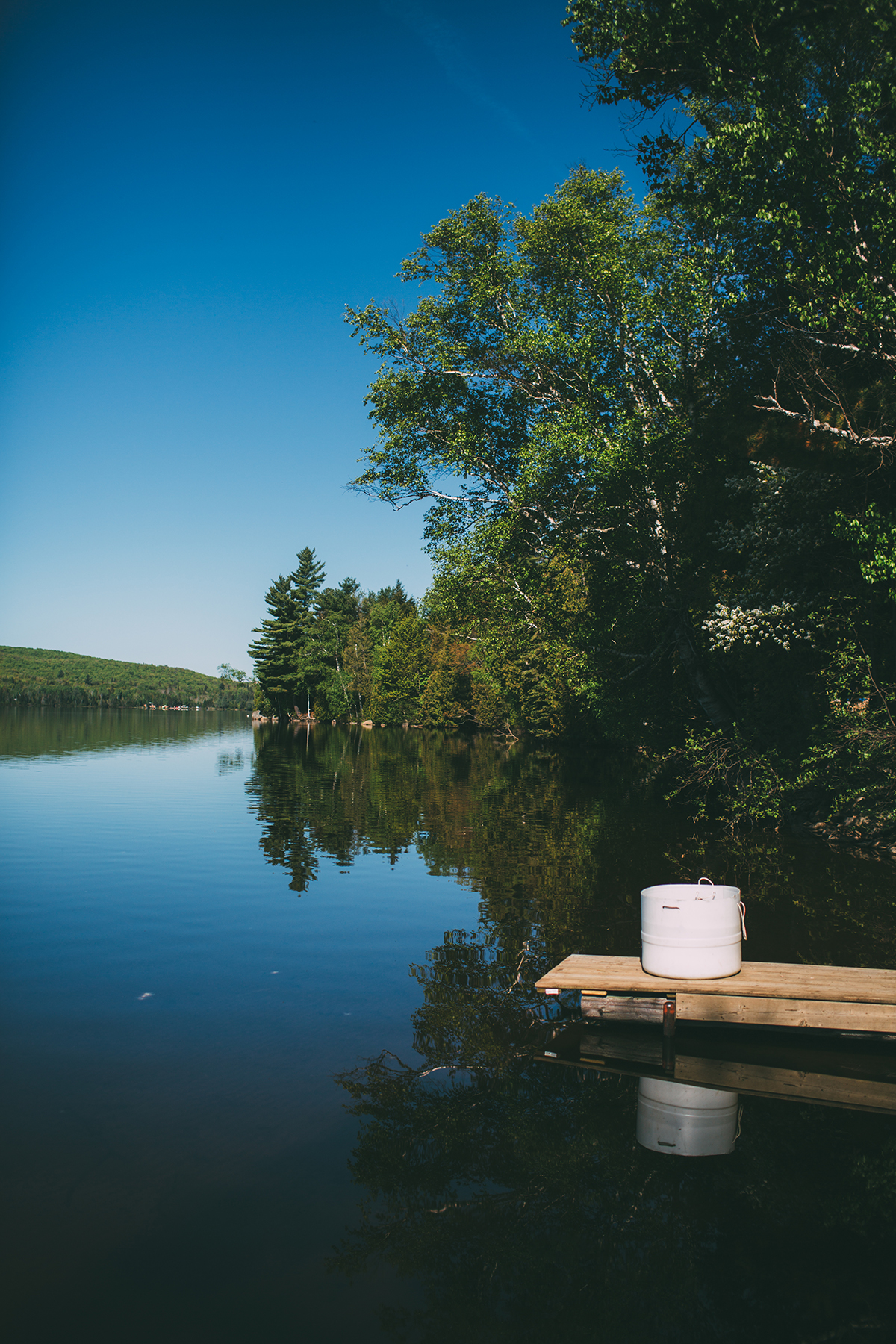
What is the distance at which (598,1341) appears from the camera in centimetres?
381

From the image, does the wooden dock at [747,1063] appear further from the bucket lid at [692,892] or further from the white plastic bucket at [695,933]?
the bucket lid at [692,892]

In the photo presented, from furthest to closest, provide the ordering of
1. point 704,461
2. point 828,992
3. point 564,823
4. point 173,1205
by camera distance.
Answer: point 564,823 < point 704,461 < point 828,992 < point 173,1205

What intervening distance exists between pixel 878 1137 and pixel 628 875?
8.57 metres

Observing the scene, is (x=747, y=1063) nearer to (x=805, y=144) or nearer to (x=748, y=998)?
(x=748, y=998)

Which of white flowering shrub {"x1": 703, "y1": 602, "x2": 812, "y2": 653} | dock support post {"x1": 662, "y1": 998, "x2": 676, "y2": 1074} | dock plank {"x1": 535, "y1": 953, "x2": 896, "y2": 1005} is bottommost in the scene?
dock support post {"x1": 662, "y1": 998, "x2": 676, "y2": 1074}

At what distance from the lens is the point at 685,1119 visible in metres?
5.90

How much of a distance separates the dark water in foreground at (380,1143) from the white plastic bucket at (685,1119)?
4.9 inches

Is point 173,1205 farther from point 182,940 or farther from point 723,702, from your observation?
point 723,702

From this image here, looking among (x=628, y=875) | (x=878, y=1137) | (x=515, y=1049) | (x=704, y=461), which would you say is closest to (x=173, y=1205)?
(x=515, y=1049)

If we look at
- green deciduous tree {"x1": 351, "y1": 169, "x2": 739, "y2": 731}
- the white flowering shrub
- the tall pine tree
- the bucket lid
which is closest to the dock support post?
the bucket lid

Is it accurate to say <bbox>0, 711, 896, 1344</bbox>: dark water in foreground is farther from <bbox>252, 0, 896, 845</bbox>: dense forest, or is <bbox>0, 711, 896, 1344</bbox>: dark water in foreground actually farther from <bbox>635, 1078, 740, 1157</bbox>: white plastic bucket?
<bbox>252, 0, 896, 845</bbox>: dense forest

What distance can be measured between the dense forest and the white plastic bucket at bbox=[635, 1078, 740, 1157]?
7.54 m

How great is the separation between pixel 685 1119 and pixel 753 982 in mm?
1678

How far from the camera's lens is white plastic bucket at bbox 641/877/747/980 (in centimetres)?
724
